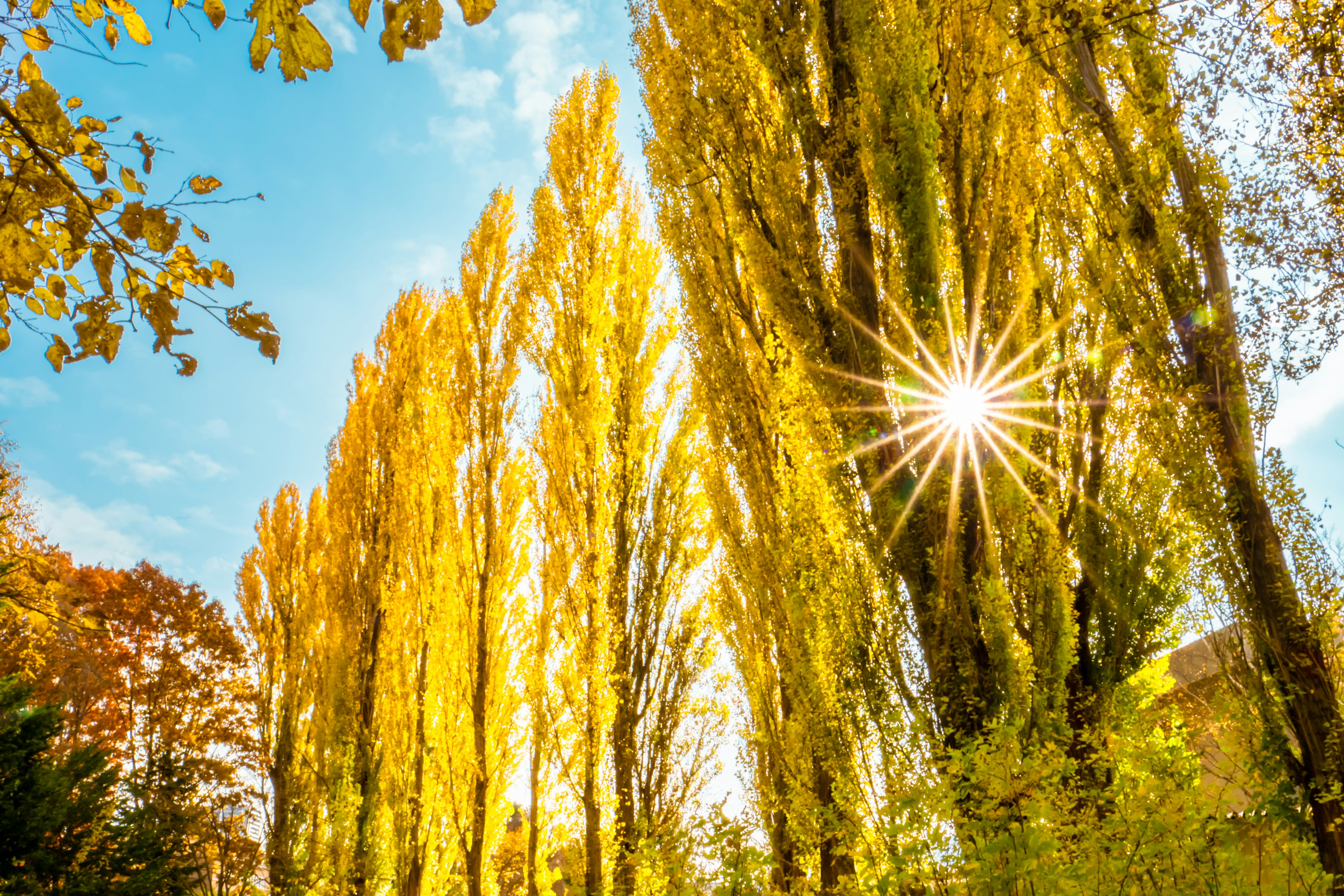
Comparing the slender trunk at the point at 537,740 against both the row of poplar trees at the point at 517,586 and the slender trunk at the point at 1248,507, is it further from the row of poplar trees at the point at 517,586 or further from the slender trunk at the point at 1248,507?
the slender trunk at the point at 1248,507

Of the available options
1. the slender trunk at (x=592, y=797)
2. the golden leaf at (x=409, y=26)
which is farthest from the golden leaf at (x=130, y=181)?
the slender trunk at (x=592, y=797)

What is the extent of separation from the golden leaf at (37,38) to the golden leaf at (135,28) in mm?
262

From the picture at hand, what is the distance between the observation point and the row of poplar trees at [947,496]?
3.89 meters

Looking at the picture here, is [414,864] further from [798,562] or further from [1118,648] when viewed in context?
[1118,648]

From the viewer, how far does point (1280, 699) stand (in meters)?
4.35

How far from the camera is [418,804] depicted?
349 inches

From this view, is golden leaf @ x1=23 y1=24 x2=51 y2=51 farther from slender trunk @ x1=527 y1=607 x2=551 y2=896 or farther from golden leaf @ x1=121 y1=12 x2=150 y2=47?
slender trunk @ x1=527 y1=607 x2=551 y2=896

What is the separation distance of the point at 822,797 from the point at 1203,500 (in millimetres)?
3665

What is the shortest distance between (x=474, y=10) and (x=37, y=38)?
3.88 feet

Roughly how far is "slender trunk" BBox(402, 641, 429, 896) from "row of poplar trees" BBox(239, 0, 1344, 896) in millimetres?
817

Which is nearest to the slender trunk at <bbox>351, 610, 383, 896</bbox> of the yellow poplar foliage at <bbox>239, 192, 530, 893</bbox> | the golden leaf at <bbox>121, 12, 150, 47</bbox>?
the yellow poplar foliage at <bbox>239, 192, 530, 893</bbox>

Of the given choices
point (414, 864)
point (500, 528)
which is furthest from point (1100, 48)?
point (414, 864)

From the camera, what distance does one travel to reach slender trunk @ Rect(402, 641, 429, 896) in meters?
8.66

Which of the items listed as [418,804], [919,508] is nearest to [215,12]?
[919,508]
